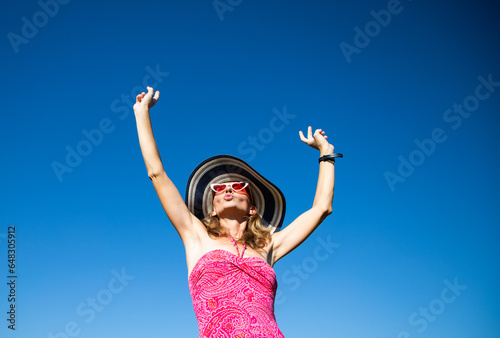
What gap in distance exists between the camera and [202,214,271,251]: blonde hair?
407cm

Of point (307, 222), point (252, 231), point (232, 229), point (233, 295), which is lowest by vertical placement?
point (233, 295)

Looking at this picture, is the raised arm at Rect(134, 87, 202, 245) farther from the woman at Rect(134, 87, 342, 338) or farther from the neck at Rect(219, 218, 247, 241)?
the neck at Rect(219, 218, 247, 241)

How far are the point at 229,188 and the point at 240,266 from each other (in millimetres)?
902

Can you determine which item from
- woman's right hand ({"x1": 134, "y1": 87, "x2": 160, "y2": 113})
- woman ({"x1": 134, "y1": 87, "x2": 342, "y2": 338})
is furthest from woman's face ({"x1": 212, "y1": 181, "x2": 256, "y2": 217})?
woman's right hand ({"x1": 134, "y1": 87, "x2": 160, "y2": 113})

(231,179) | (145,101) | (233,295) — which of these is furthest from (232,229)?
(145,101)

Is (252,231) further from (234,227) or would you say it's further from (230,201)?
(230,201)

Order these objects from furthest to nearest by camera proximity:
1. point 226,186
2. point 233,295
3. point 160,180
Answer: point 226,186 → point 160,180 → point 233,295

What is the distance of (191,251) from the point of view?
12.8 ft

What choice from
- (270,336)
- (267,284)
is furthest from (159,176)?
(270,336)

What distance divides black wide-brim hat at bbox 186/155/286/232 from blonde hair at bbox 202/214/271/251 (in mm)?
192

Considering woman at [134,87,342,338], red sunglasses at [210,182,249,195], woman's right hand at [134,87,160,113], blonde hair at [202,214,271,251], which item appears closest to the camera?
woman at [134,87,342,338]

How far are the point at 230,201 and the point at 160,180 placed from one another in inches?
32.7

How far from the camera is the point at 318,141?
4652 millimetres

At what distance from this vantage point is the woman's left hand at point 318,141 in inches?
180
